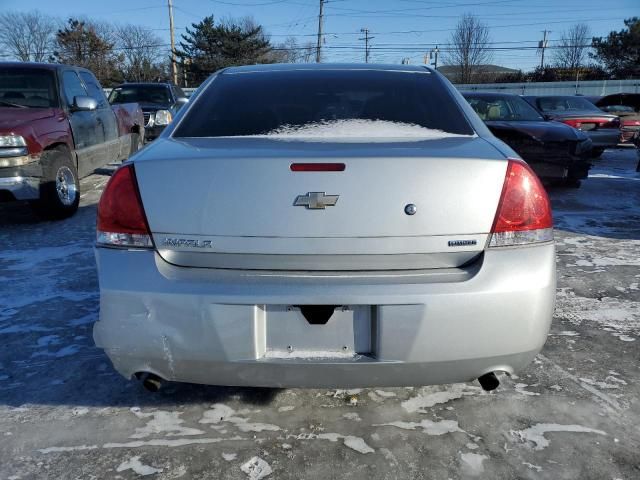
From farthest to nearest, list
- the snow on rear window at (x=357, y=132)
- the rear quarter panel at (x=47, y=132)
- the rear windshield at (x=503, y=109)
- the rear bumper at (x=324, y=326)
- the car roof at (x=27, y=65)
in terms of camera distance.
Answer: the rear windshield at (x=503, y=109)
the car roof at (x=27, y=65)
the rear quarter panel at (x=47, y=132)
the snow on rear window at (x=357, y=132)
the rear bumper at (x=324, y=326)

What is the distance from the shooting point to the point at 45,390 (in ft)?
8.03

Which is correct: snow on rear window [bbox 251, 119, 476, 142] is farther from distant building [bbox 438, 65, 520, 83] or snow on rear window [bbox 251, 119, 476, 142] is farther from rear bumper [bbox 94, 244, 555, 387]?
distant building [bbox 438, 65, 520, 83]

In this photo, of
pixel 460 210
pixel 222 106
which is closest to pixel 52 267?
pixel 222 106

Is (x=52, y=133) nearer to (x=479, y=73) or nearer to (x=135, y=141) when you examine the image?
(x=135, y=141)

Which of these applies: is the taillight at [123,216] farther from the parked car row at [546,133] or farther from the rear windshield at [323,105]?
the parked car row at [546,133]

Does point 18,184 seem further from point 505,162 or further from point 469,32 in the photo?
point 469,32

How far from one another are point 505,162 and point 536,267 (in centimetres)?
40

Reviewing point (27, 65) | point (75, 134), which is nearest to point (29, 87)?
point (27, 65)

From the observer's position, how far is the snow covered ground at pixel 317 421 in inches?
76.5

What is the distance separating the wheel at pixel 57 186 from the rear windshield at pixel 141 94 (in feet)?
26.1

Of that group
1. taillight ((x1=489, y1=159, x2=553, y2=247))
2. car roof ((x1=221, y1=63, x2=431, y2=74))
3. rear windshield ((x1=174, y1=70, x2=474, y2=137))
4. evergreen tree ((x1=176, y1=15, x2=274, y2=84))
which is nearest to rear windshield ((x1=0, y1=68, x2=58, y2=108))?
car roof ((x1=221, y1=63, x2=431, y2=74))

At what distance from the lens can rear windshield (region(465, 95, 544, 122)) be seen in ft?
26.2

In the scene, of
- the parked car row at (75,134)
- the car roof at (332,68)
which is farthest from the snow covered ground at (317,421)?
the parked car row at (75,134)

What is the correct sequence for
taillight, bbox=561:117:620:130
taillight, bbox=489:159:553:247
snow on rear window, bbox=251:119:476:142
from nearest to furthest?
taillight, bbox=489:159:553:247 < snow on rear window, bbox=251:119:476:142 < taillight, bbox=561:117:620:130
